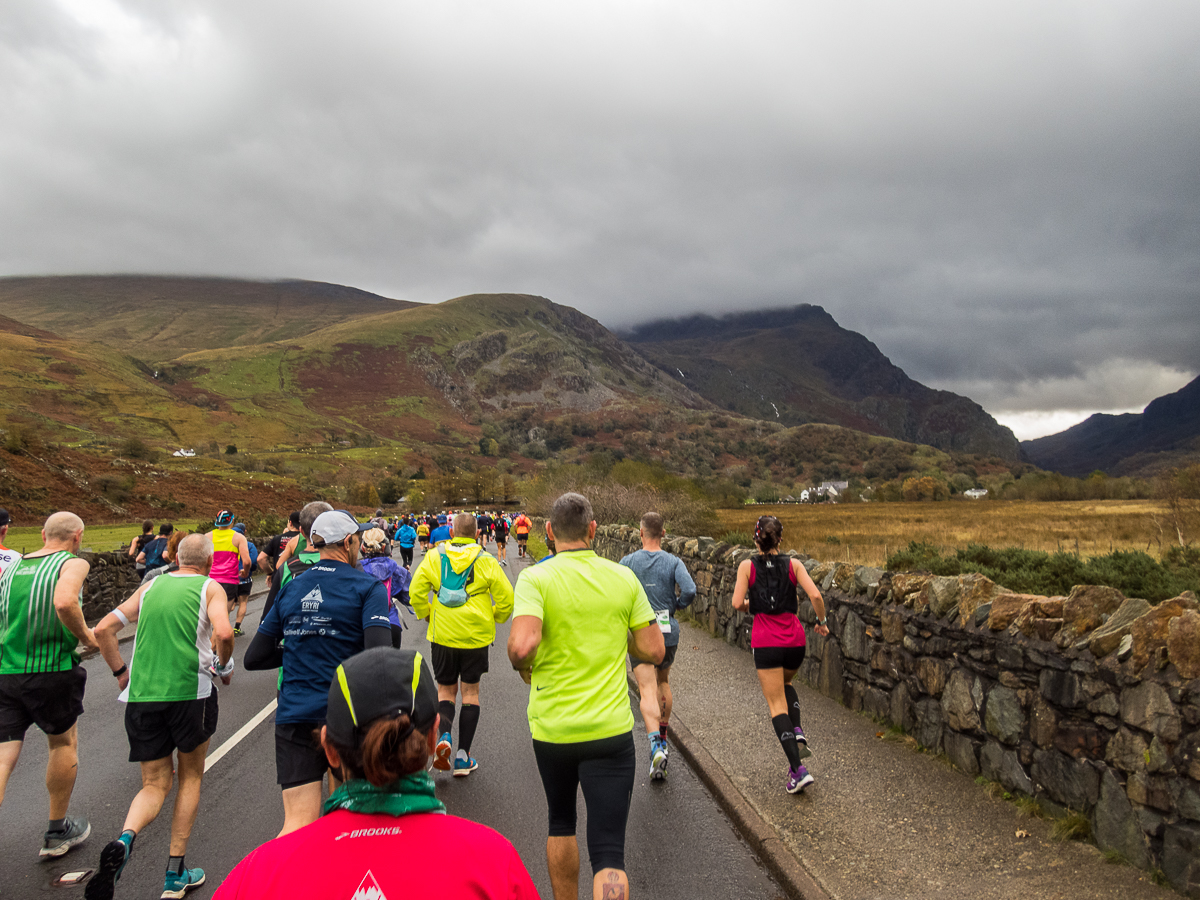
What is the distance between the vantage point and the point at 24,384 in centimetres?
12519

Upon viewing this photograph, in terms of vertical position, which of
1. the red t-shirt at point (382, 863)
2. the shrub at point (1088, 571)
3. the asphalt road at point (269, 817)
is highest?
the red t-shirt at point (382, 863)

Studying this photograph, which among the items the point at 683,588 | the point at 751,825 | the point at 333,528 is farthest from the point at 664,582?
the point at 333,528

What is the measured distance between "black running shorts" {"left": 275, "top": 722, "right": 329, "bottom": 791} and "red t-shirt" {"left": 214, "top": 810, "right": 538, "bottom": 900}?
2359 millimetres

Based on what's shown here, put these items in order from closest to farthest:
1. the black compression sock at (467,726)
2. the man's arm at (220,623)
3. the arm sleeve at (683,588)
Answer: the man's arm at (220,623) < the black compression sock at (467,726) < the arm sleeve at (683,588)

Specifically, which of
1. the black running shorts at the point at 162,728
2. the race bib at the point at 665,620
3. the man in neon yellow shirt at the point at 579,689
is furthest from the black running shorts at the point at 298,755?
the race bib at the point at 665,620

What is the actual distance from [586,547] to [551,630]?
1.47ft

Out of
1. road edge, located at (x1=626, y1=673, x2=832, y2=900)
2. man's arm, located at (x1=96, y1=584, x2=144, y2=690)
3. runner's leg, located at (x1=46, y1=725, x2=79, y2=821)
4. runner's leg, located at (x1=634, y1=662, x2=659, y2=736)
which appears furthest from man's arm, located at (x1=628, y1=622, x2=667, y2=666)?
runner's leg, located at (x1=46, y1=725, x2=79, y2=821)

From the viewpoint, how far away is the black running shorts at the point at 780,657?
5512 millimetres

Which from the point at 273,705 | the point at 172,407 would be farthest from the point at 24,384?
the point at 273,705

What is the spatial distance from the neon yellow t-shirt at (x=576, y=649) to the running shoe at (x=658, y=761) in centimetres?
280

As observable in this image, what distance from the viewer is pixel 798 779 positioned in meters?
5.45

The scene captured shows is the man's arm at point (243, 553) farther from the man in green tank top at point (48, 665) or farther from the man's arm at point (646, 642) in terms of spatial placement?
the man's arm at point (646, 642)

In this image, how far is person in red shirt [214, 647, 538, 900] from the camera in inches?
61.6

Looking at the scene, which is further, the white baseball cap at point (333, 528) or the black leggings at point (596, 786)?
the white baseball cap at point (333, 528)
